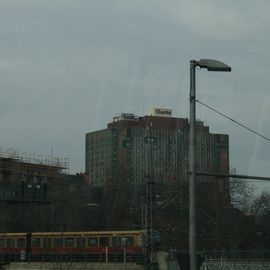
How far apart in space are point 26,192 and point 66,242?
14527 millimetres

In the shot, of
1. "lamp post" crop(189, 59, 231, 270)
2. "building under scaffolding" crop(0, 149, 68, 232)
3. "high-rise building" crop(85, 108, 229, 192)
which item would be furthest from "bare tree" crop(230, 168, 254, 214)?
"lamp post" crop(189, 59, 231, 270)

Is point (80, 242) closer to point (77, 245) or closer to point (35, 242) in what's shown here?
point (77, 245)

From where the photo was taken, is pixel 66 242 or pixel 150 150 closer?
pixel 66 242

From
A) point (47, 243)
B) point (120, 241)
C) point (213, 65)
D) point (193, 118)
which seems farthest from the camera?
point (47, 243)

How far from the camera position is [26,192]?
257 feet

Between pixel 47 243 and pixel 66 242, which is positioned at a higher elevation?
pixel 66 242

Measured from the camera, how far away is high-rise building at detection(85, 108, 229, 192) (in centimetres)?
6525

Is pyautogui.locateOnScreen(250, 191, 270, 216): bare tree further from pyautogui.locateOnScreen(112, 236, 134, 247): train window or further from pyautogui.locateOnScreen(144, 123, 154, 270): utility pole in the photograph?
pyautogui.locateOnScreen(144, 123, 154, 270): utility pole

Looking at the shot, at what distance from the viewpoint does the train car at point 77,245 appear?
61281 millimetres

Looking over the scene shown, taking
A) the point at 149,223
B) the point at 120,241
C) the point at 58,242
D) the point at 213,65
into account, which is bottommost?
the point at 58,242

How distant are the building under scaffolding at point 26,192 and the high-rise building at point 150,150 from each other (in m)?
6.42

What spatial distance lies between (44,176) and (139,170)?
48.9ft

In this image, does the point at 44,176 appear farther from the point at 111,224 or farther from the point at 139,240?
the point at 139,240

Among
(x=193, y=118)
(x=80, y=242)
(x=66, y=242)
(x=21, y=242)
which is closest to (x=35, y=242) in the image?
(x=21, y=242)
